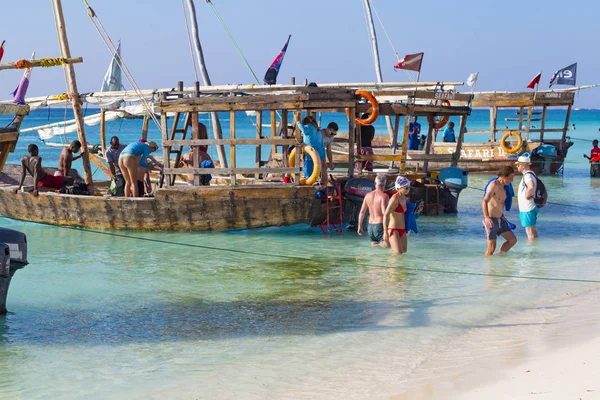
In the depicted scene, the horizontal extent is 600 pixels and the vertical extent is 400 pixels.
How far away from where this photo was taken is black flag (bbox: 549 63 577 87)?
27747 millimetres

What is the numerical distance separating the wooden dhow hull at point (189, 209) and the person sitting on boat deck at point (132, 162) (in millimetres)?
400

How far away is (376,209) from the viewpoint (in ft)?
39.9

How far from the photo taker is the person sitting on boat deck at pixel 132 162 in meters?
14.8

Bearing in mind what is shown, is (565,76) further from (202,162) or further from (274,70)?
(202,162)

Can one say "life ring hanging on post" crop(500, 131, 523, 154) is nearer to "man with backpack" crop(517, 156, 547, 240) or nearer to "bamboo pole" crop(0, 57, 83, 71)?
"man with backpack" crop(517, 156, 547, 240)

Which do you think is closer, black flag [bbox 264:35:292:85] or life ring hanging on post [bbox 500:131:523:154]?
black flag [bbox 264:35:292:85]

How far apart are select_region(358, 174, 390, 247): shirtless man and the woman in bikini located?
0.47 ft

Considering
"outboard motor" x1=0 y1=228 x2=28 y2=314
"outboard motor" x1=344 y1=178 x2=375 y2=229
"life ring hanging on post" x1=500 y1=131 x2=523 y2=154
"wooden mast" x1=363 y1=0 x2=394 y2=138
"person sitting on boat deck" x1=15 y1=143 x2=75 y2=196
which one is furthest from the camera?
"wooden mast" x1=363 y1=0 x2=394 y2=138

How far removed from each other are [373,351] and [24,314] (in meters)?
4.17

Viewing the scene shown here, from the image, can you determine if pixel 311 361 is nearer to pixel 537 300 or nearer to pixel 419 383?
pixel 419 383

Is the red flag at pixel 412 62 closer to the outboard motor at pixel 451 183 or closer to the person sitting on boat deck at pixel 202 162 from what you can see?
the outboard motor at pixel 451 183

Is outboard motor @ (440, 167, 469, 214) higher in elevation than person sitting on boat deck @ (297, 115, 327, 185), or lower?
lower

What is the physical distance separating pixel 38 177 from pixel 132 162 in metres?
2.20

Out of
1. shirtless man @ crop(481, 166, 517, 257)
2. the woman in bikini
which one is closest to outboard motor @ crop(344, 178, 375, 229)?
the woman in bikini
